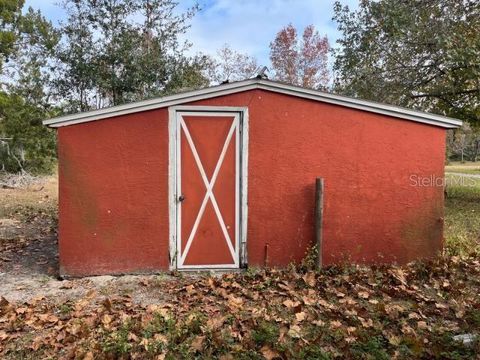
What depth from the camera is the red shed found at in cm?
631

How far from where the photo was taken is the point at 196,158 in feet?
21.0

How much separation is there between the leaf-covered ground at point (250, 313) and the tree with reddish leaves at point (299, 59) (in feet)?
94.4

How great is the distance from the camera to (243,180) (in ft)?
21.3

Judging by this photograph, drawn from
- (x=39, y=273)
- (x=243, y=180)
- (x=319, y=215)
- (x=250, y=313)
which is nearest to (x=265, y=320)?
(x=250, y=313)

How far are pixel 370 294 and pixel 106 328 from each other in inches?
130

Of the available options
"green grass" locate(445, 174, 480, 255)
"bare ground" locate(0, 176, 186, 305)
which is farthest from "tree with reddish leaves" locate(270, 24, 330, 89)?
"bare ground" locate(0, 176, 186, 305)

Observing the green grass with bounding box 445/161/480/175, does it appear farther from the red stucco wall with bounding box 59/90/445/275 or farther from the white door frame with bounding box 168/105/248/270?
the white door frame with bounding box 168/105/248/270

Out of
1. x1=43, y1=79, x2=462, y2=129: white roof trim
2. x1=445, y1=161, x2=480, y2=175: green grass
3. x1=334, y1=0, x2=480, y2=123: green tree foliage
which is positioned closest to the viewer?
x1=43, y1=79, x2=462, y2=129: white roof trim

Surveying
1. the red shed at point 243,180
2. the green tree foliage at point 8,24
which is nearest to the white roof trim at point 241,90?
the red shed at point 243,180

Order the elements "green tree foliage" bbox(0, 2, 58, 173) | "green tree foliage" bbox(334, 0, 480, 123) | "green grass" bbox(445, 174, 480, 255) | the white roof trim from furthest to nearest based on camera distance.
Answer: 1. "green tree foliage" bbox(0, 2, 58, 173)
2. "green tree foliage" bbox(334, 0, 480, 123)
3. "green grass" bbox(445, 174, 480, 255)
4. the white roof trim

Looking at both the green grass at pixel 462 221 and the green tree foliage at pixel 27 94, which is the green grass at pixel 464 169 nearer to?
the green grass at pixel 462 221

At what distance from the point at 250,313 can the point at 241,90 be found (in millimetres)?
3371

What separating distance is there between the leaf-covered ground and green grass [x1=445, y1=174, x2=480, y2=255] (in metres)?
0.44

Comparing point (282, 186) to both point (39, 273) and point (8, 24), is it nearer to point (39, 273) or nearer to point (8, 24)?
point (39, 273)
